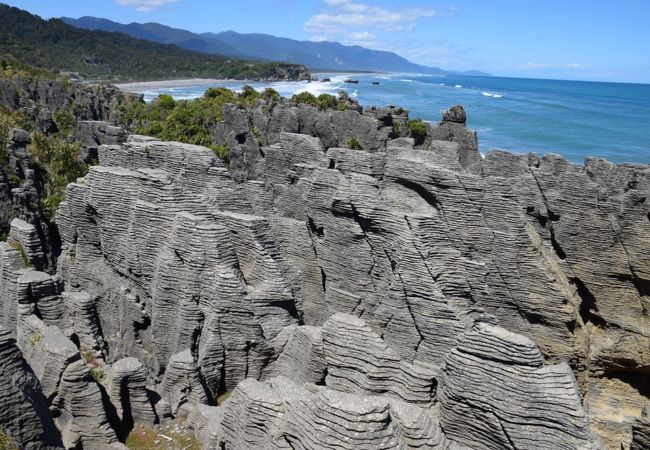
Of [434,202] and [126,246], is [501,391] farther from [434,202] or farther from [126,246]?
[126,246]

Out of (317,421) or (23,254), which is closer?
(317,421)

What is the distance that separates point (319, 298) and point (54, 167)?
19.8 meters

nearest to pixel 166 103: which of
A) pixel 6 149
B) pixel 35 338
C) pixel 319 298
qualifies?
pixel 6 149

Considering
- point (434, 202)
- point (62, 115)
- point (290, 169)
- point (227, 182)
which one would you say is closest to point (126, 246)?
point (227, 182)

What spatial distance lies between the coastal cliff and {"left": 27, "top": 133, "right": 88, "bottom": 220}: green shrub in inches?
351

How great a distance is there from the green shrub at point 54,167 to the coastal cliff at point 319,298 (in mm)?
8905

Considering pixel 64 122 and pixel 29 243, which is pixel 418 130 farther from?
pixel 64 122

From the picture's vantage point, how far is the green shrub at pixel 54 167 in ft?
80.1

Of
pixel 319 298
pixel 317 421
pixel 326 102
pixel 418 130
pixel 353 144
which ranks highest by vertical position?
pixel 326 102

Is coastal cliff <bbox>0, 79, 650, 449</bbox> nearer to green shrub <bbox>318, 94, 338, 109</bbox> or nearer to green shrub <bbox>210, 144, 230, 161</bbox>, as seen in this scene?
green shrub <bbox>210, 144, 230, 161</bbox>

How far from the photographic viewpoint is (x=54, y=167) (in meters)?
27.7

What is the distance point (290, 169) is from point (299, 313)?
21.9 ft

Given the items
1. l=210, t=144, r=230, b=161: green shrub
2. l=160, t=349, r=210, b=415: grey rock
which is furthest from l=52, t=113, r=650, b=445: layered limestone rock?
l=210, t=144, r=230, b=161: green shrub

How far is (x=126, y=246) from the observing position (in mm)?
14344
